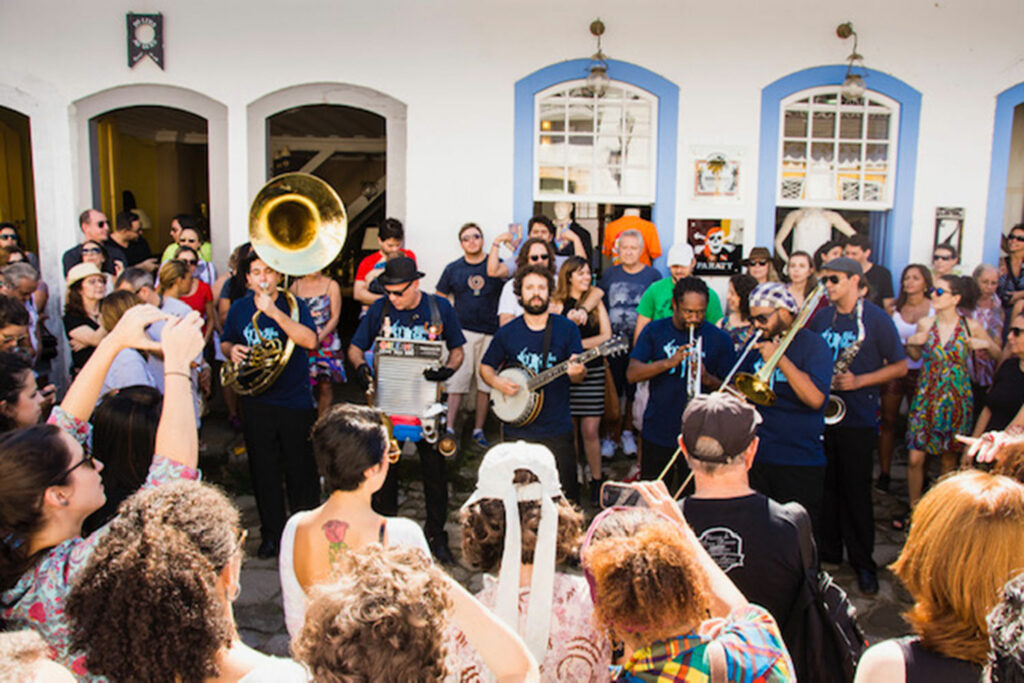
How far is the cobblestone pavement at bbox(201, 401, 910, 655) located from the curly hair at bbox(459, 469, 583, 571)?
2230 millimetres

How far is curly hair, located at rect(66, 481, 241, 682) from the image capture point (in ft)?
5.24

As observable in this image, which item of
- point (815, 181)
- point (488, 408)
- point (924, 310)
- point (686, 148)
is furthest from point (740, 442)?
point (815, 181)

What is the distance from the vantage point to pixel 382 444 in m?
2.87

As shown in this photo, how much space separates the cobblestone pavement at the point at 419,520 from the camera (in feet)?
14.1

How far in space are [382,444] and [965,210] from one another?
716 cm

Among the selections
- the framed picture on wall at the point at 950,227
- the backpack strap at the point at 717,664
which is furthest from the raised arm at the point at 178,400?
the framed picture on wall at the point at 950,227

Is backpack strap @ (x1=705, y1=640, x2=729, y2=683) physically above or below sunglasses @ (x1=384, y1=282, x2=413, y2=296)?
below

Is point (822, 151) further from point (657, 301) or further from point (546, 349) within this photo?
point (546, 349)

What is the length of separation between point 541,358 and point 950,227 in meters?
5.25

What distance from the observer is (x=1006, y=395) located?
4766mm

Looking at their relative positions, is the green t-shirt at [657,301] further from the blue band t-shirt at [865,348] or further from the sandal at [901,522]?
the sandal at [901,522]

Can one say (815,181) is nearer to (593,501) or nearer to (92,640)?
(593,501)

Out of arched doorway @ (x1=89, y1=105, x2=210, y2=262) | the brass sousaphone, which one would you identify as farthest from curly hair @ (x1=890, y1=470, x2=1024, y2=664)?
arched doorway @ (x1=89, y1=105, x2=210, y2=262)

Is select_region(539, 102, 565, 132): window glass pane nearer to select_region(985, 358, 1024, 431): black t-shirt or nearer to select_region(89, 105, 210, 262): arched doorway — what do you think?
select_region(985, 358, 1024, 431): black t-shirt
